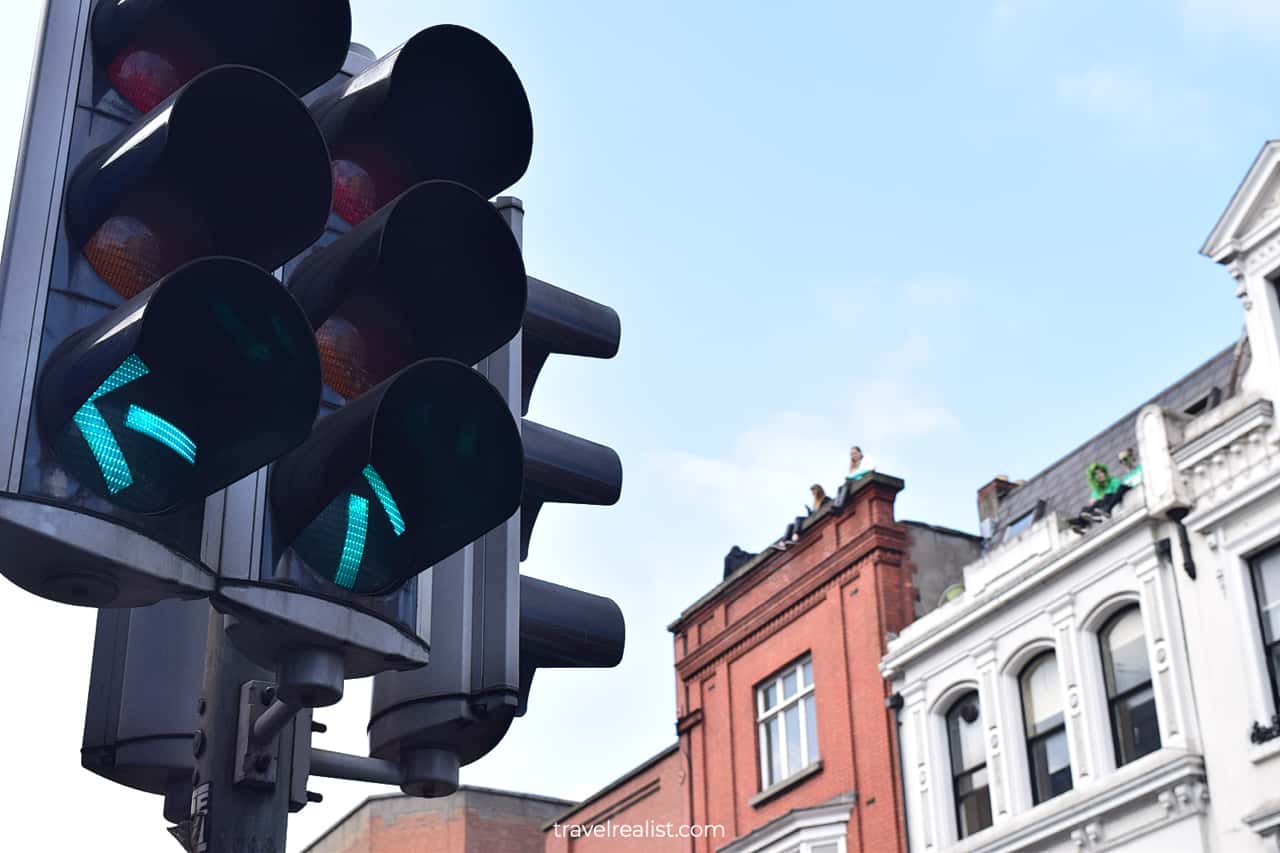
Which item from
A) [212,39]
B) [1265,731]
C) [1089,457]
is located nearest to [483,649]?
[212,39]

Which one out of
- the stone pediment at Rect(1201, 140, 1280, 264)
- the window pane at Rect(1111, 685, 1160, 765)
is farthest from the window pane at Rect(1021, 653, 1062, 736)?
the stone pediment at Rect(1201, 140, 1280, 264)

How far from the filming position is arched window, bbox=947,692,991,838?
948 inches

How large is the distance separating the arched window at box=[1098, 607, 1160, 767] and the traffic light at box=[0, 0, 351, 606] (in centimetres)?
1957

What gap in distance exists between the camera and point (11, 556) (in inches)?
123

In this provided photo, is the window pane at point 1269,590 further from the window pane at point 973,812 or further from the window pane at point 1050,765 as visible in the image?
the window pane at point 973,812

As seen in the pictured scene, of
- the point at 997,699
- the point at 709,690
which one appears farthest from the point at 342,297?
the point at 709,690

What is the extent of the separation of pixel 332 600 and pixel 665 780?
28.8 m

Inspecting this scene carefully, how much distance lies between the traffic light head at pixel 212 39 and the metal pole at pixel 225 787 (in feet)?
4.13

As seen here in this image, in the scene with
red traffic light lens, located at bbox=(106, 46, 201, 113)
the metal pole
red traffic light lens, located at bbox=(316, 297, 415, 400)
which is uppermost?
red traffic light lens, located at bbox=(106, 46, 201, 113)

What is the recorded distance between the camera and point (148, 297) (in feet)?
10.4

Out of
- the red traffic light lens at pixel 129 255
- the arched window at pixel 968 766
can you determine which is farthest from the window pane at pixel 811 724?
the red traffic light lens at pixel 129 255

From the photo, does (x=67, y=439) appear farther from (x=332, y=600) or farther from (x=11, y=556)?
(x=332, y=600)

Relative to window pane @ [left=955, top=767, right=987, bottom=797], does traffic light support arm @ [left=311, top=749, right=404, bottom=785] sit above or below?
below

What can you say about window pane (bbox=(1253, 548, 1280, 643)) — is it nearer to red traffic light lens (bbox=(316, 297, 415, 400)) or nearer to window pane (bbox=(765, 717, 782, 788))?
window pane (bbox=(765, 717, 782, 788))
